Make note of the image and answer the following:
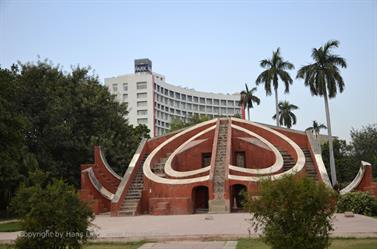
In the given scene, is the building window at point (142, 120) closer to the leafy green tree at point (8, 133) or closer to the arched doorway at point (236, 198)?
the arched doorway at point (236, 198)

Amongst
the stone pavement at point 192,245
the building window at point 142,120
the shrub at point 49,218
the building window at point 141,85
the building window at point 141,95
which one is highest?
the building window at point 141,85

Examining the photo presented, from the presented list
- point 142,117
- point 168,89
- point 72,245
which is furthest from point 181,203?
point 168,89

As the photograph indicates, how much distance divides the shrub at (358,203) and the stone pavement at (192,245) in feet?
30.7

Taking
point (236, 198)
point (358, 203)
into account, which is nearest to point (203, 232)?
point (358, 203)

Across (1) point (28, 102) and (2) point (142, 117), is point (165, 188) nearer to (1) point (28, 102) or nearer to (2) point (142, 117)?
(1) point (28, 102)

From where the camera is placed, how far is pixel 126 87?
88312 millimetres

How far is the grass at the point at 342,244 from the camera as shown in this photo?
9.29 m

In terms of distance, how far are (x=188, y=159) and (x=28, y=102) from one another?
9.76 m

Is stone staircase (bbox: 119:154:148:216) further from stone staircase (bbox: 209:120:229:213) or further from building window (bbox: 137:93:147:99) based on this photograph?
building window (bbox: 137:93:147:99)

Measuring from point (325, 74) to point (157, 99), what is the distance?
60.2 m

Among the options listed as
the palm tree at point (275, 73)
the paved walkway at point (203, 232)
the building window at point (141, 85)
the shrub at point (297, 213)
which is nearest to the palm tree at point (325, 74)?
the palm tree at point (275, 73)

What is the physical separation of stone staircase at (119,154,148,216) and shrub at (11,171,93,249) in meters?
12.7

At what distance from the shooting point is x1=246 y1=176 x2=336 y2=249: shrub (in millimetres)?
7070

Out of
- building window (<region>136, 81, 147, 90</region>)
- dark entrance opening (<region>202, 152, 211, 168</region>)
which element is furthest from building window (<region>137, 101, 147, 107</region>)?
dark entrance opening (<region>202, 152, 211, 168</region>)
